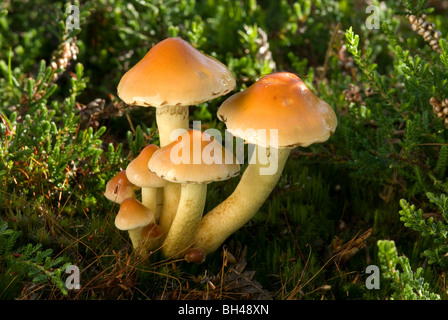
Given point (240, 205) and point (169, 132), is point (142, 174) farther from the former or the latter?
point (240, 205)

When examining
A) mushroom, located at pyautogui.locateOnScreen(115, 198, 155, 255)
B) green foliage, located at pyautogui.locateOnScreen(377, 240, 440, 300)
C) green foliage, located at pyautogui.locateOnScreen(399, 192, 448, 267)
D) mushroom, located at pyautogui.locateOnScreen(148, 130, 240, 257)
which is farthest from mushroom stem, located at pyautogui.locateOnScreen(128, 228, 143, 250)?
green foliage, located at pyautogui.locateOnScreen(399, 192, 448, 267)

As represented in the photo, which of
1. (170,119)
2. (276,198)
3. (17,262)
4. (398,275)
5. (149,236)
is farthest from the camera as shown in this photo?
(276,198)

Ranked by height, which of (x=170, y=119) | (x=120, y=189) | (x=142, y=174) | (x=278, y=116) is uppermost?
(x=278, y=116)

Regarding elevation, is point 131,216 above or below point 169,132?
below

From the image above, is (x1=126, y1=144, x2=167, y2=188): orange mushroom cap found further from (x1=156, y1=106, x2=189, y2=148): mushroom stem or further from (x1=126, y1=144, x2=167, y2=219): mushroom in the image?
(x1=156, y1=106, x2=189, y2=148): mushroom stem

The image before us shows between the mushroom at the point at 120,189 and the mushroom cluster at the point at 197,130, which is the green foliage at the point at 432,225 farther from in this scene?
the mushroom at the point at 120,189

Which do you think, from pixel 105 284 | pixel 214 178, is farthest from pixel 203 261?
pixel 214 178

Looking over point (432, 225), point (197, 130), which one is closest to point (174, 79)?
point (197, 130)

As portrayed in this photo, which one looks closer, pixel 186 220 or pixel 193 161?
pixel 193 161
